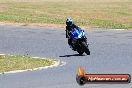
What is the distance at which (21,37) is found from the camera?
1307 inches

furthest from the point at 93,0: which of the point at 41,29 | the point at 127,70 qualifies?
the point at 127,70

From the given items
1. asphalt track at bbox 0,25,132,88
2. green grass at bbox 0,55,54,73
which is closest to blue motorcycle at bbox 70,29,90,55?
asphalt track at bbox 0,25,132,88

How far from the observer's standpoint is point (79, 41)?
23078mm

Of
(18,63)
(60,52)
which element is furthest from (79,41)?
Answer: (18,63)

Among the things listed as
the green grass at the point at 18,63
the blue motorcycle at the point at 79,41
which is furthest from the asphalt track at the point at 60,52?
the green grass at the point at 18,63

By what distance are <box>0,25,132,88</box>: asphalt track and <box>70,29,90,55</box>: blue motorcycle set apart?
379mm

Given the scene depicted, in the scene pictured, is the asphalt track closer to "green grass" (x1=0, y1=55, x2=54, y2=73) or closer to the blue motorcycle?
the blue motorcycle

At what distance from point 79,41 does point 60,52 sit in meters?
1.94

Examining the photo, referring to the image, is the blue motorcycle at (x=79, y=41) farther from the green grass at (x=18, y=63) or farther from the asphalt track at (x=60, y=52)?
the green grass at (x=18, y=63)

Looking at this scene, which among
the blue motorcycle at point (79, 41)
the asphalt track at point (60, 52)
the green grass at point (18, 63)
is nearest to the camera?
the asphalt track at point (60, 52)

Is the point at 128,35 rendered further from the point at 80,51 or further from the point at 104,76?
the point at 104,76

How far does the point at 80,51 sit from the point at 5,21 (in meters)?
23.0

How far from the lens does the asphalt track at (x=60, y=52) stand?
14.1 meters

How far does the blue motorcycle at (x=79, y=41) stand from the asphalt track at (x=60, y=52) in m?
0.38
